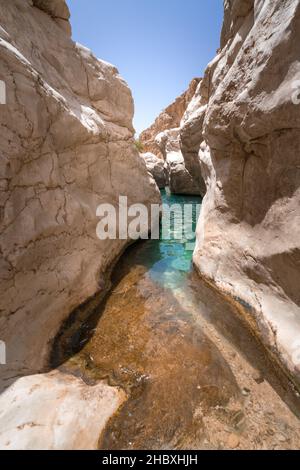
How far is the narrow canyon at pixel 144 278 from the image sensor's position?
2199 millimetres

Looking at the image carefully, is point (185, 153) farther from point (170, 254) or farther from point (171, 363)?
point (171, 363)

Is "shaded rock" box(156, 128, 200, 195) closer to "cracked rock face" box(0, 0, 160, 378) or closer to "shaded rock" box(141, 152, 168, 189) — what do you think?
"shaded rock" box(141, 152, 168, 189)

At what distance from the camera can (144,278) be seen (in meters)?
5.17

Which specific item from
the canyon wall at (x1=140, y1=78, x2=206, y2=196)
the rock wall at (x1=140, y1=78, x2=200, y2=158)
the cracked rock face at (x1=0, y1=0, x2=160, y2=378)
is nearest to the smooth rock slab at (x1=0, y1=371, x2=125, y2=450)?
the cracked rock face at (x1=0, y1=0, x2=160, y2=378)

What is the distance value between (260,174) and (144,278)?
3292 mm

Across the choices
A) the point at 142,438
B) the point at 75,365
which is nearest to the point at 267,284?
the point at 142,438

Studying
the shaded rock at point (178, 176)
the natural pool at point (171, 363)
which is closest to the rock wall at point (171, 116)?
the shaded rock at point (178, 176)

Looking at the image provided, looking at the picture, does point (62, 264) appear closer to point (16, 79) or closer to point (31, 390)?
point (31, 390)

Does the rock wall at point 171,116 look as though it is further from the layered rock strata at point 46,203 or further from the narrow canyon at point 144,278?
the narrow canyon at point 144,278

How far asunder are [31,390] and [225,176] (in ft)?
15.5

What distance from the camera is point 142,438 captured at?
208 cm

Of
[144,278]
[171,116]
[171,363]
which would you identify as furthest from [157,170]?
[171,363]

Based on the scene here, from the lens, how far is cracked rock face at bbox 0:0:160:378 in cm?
287

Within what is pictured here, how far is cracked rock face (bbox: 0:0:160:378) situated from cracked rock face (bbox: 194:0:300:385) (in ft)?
9.01
